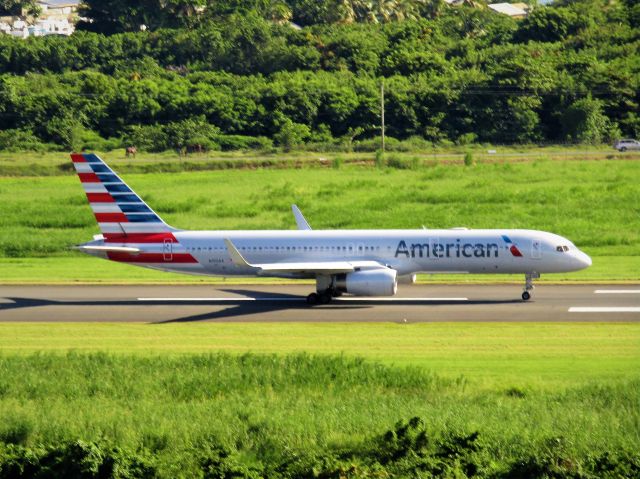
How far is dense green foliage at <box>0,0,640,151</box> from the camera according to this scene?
11250cm

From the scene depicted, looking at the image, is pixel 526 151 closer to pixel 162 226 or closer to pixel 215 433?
pixel 162 226

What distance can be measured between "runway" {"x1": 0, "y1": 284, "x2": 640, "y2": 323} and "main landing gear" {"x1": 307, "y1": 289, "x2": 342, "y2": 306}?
39 cm

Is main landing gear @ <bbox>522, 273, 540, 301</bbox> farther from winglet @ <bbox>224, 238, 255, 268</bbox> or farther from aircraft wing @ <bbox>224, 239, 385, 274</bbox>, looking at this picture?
winglet @ <bbox>224, 238, 255, 268</bbox>

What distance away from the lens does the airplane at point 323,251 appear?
48125 mm

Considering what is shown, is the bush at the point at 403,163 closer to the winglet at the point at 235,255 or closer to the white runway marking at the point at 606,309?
the winglet at the point at 235,255

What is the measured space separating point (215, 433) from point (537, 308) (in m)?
21.8

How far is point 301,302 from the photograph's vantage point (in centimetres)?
4938

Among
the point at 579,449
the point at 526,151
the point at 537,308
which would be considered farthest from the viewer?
the point at 526,151

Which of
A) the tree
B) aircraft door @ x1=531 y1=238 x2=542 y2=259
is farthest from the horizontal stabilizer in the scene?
the tree

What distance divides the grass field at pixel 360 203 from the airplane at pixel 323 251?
6.74 m

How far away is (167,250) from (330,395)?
2057 cm

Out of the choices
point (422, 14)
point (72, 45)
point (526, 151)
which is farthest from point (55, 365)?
point (422, 14)

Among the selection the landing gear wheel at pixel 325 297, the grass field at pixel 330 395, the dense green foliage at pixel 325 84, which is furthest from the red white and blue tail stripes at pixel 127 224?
the dense green foliage at pixel 325 84

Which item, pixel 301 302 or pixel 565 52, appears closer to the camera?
pixel 301 302
